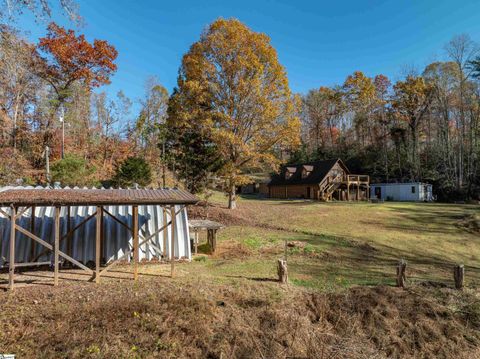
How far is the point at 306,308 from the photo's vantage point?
7.91 m

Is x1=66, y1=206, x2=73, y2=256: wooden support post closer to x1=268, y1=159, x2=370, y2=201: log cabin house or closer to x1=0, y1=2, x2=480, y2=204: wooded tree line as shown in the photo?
x1=0, y1=2, x2=480, y2=204: wooded tree line

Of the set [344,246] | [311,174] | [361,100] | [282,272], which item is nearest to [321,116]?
[361,100]

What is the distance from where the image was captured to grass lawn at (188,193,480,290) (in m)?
10.7

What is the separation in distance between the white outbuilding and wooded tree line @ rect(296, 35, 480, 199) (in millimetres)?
2454

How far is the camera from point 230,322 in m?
7.09

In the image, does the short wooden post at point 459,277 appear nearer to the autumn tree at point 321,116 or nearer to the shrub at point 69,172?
the shrub at point 69,172

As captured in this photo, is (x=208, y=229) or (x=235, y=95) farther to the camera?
(x=235, y=95)

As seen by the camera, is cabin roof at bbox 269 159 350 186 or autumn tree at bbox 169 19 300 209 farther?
cabin roof at bbox 269 159 350 186

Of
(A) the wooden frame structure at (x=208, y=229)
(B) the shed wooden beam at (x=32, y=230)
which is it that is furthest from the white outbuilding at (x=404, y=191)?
(B) the shed wooden beam at (x=32, y=230)

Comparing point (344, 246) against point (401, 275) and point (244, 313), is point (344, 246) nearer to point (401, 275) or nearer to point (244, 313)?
point (401, 275)

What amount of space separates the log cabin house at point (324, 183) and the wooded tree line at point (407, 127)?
6820mm

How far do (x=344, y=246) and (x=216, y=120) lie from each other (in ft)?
41.9

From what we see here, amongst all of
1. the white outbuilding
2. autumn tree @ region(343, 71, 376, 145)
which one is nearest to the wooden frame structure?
the white outbuilding

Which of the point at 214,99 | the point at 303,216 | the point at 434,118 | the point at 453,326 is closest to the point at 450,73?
the point at 434,118
